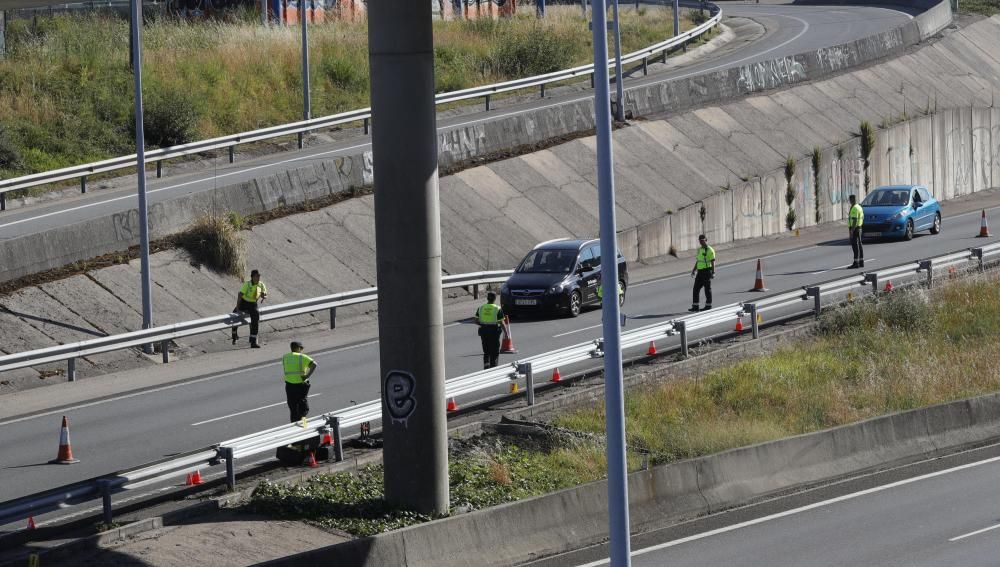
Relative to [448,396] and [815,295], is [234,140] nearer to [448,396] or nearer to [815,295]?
[815,295]

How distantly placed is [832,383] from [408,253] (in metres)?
9.56

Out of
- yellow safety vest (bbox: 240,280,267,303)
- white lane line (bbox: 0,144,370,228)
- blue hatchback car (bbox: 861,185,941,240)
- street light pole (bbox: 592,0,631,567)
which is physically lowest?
blue hatchback car (bbox: 861,185,941,240)

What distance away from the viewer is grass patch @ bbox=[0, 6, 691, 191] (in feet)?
134

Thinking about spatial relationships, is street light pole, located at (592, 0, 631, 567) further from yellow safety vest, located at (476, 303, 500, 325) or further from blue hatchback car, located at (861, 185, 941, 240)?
blue hatchback car, located at (861, 185, 941, 240)

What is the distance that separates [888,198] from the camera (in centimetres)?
4044

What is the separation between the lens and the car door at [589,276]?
30641mm

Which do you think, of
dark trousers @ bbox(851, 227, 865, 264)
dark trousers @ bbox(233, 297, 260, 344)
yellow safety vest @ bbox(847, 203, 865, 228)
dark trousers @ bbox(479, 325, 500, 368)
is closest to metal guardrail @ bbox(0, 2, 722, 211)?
dark trousers @ bbox(233, 297, 260, 344)

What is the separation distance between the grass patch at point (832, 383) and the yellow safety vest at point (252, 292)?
8962mm

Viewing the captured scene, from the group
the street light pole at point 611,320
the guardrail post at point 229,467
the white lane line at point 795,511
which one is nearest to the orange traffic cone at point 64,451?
the guardrail post at point 229,467

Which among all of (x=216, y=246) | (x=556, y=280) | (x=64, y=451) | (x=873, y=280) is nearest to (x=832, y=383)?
(x=873, y=280)

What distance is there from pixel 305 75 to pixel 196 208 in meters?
11.0

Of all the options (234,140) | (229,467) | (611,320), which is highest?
(611,320)

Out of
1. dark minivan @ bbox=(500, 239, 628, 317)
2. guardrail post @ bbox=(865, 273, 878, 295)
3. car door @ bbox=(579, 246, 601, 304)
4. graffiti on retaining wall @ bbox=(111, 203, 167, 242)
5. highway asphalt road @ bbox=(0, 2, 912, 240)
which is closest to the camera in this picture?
guardrail post @ bbox=(865, 273, 878, 295)

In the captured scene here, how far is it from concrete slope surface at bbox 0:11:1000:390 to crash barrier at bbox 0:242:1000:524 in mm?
9119
